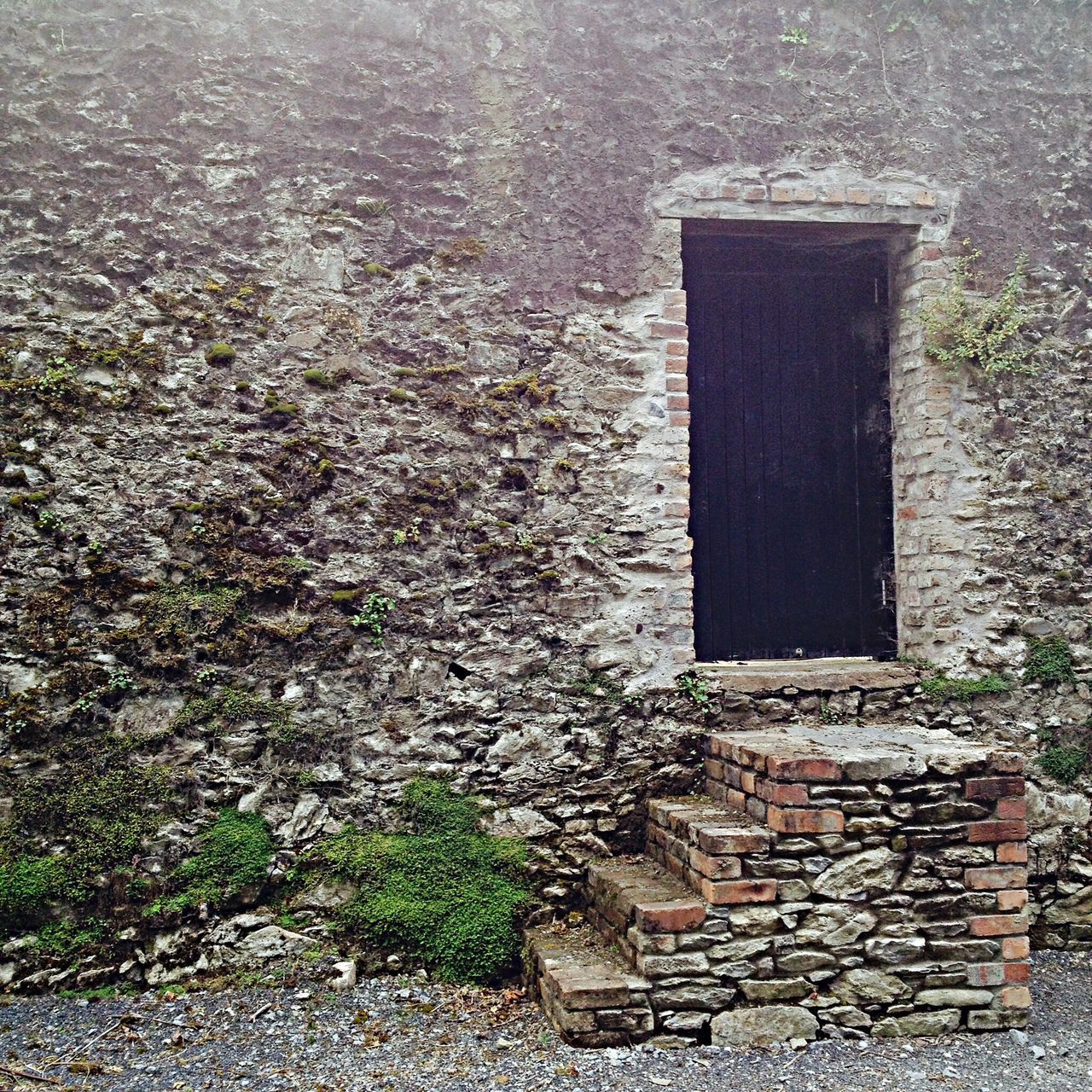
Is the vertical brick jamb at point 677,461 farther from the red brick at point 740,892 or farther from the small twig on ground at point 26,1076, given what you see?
the small twig on ground at point 26,1076

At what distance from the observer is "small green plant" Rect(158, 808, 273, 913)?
3.93 m

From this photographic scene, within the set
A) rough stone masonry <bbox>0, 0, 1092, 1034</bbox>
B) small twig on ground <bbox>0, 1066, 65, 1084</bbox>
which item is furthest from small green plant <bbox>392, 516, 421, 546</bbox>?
small twig on ground <bbox>0, 1066, 65, 1084</bbox>

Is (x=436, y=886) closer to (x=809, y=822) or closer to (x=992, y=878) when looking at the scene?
(x=809, y=822)

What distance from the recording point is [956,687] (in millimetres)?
4664

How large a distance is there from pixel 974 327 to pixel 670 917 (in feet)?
10.1

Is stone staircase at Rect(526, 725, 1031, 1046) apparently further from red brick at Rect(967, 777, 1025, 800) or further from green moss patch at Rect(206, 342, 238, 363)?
green moss patch at Rect(206, 342, 238, 363)

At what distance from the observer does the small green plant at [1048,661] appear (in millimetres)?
4715

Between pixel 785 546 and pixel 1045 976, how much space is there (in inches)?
85.3

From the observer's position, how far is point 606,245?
4.59 meters

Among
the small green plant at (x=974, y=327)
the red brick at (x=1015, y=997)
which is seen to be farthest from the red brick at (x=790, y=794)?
the small green plant at (x=974, y=327)

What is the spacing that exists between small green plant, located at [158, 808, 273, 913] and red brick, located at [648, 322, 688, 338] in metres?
2.69

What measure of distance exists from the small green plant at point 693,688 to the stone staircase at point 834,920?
0.73m

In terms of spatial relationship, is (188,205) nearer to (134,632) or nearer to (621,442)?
(134,632)

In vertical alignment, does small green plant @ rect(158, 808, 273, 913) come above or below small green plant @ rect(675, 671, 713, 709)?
below
